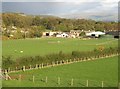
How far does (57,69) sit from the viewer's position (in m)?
33.1

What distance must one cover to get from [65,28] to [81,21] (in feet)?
71.7

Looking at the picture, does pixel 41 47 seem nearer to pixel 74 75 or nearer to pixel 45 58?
pixel 45 58

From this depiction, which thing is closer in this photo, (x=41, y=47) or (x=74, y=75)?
(x=74, y=75)

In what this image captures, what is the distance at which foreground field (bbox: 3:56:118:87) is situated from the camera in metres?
22.8

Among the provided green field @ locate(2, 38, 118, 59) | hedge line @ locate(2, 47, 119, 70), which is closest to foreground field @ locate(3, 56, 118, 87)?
hedge line @ locate(2, 47, 119, 70)

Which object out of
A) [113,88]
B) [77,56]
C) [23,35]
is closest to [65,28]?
[23,35]

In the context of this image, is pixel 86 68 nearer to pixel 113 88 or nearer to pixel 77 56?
pixel 77 56

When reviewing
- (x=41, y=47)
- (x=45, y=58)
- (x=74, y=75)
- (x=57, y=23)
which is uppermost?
(x=45, y=58)

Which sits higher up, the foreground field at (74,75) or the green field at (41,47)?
the foreground field at (74,75)

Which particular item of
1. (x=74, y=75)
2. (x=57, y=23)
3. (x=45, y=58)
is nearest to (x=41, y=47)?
(x=45, y=58)

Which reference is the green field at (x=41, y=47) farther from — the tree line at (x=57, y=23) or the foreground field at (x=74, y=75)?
the tree line at (x=57, y=23)

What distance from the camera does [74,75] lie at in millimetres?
29141

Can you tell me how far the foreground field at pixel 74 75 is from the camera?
74.9 ft

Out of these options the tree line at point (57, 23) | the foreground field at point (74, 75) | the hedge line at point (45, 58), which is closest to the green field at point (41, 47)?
the hedge line at point (45, 58)
